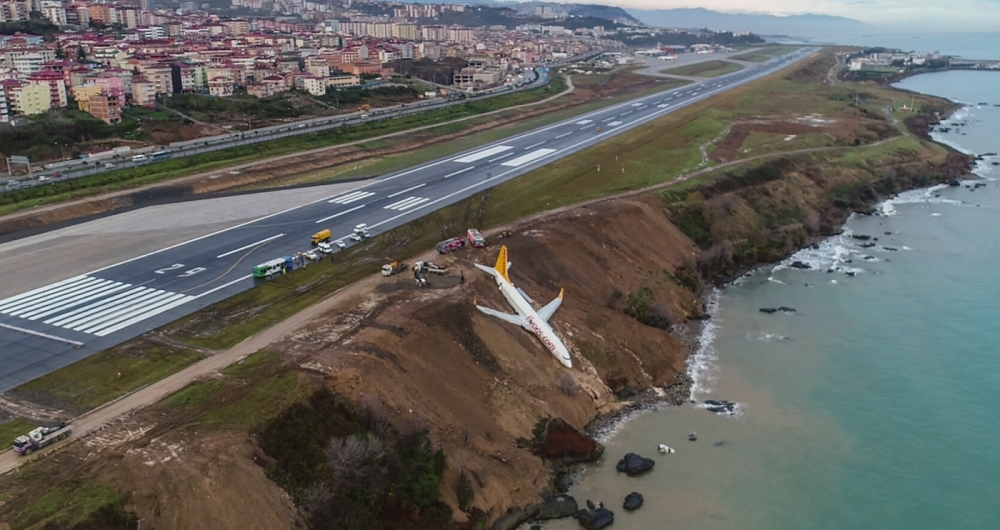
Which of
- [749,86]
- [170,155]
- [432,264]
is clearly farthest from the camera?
[749,86]

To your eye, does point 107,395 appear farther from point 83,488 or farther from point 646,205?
point 646,205

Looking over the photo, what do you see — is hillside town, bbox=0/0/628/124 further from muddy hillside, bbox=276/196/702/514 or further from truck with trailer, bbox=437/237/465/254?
muddy hillside, bbox=276/196/702/514

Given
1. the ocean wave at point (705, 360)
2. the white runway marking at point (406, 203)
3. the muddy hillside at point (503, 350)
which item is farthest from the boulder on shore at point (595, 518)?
the white runway marking at point (406, 203)

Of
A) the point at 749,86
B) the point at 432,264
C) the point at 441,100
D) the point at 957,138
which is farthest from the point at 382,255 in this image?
the point at 749,86

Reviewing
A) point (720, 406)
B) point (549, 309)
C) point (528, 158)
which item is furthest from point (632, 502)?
point (528, 158)

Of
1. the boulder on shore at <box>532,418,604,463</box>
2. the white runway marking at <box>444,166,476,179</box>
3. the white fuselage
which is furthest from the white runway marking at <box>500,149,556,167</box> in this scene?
the boulder on shore at <box>532,418,604,463</box>

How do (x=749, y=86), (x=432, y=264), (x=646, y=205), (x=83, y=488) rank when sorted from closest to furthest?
(x=83, y=488)
(x=432, y=264)
(x=646, y=205)
(x=749, y=86)
